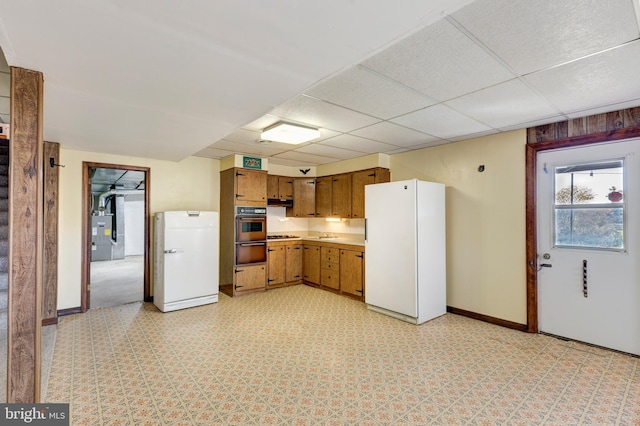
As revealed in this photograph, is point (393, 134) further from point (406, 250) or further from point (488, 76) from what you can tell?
point (488, 76)

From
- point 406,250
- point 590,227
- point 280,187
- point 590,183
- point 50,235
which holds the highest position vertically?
point 280,187

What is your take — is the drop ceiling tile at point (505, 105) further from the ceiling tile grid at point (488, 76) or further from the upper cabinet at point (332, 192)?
the upper cabinet at point (332, 192)

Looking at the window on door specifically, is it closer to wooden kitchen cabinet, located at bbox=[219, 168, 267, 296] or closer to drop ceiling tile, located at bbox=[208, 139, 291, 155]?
drop ceiling tile, located at bbox=[208, 139, 291, 155]

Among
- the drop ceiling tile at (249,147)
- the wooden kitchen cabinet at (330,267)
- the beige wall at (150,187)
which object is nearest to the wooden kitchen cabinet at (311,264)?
the wooden kitchen cabinet at (330,267)

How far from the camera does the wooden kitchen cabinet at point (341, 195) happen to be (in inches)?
225

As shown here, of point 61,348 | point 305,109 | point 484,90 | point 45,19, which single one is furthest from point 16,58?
point 484,90

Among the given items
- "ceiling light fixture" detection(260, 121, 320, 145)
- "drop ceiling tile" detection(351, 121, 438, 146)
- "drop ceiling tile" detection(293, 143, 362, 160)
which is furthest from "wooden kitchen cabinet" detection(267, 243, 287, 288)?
"drop ceiling tile" detection(351, 121, 438, 146)

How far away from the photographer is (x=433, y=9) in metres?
1.46

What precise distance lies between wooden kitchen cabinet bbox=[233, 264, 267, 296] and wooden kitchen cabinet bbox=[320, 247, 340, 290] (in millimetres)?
1081

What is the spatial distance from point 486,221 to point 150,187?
514 centimetres

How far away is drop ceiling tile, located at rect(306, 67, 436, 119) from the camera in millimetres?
2467

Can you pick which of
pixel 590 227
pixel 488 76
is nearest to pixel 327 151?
pixel 488 76

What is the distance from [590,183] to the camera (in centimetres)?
339

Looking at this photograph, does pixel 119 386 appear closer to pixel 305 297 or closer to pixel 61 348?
pixel 61 348
